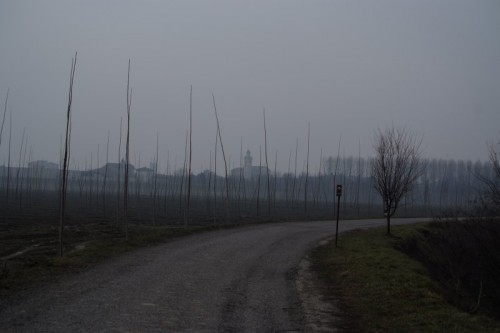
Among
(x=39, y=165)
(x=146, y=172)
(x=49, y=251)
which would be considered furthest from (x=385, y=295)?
(x=39, y=165)

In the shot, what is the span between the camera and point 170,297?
826 centimetres

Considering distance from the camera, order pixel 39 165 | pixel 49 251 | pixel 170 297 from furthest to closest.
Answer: pixel 39 165 → pixel 49 251 → pixel 170 297

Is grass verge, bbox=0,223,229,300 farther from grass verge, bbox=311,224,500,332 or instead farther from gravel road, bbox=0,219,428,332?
grass verge, bbox=311,224,500,332

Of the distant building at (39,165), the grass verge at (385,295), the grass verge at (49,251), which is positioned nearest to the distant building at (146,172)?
the distant building at (39,165)

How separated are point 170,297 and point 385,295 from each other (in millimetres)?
4010

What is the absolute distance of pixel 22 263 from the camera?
37.1ft

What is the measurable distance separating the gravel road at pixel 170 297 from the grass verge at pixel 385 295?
906 millimetres

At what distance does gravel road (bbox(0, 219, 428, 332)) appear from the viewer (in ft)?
21.5

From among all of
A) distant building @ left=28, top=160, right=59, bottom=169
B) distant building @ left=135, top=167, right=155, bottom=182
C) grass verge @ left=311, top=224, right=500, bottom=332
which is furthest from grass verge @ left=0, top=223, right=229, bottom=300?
distant building @ left=28, top=160, right=59, bottom=169

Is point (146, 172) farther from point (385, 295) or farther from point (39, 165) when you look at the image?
point (385, 295)

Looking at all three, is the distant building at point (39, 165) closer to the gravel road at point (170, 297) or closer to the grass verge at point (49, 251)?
the grass verge at point (49, 251)

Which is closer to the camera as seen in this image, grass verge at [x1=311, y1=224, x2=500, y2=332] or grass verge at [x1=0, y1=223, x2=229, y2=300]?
grass verge at [x1=311, y1=224, x2=500, y2=332]

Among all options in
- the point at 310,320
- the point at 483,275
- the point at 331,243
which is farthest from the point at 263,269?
the point at 483,275

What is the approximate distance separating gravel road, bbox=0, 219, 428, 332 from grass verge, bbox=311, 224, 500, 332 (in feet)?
2.97
